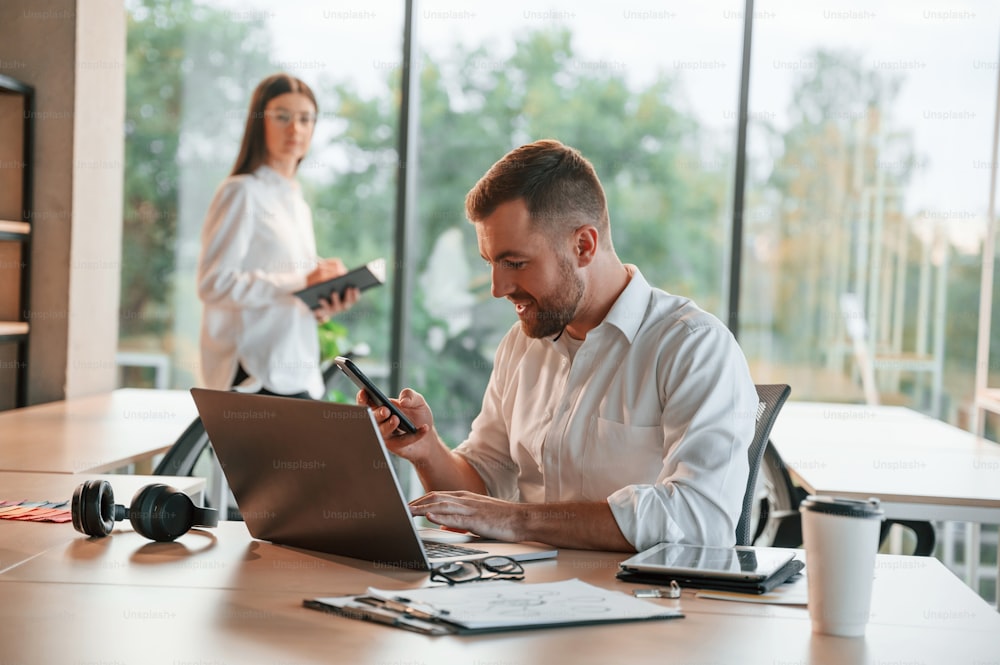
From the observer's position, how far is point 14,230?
12.6 ft

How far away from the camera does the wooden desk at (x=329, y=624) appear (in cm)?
115

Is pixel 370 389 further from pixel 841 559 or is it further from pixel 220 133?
pixel 220 133

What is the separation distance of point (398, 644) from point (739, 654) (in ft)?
1.20

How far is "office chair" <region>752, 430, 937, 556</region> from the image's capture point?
8.79 ft

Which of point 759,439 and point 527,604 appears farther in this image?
point 759,439

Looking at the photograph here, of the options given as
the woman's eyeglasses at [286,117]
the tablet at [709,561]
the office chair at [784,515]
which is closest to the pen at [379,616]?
the tablet at [709,561]

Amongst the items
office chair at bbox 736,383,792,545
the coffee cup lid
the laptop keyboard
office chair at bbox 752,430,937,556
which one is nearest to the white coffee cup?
the coffee cup lid

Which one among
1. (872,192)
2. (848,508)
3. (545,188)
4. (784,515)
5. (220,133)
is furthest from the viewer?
(220,133)

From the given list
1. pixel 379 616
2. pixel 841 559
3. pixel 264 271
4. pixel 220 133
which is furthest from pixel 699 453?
pixel 220 133

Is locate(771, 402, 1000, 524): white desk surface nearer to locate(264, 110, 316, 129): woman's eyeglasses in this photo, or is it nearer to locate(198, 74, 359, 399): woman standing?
locate(198, 74, 359, 399): woman standing

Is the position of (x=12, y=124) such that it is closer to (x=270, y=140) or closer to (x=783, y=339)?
(x=270, y=140)

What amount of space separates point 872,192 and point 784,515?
242 cm

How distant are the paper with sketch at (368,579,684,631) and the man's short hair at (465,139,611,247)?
2.60 ft

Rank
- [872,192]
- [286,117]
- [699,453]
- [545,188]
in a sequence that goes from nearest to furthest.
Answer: [699,453] → [545,188] → [286,117] → [872,192]
